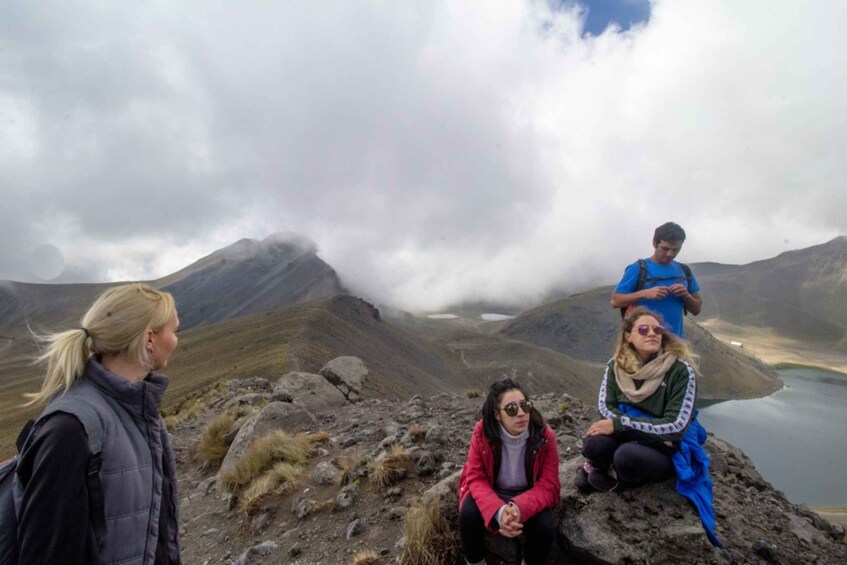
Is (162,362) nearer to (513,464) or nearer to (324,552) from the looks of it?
(513,464)

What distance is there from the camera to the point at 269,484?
7184 mm

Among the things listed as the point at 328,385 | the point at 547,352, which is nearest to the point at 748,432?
the point at 547,352

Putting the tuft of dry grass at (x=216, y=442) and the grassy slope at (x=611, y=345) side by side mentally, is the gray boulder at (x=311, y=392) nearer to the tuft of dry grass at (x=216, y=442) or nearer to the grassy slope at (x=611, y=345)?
the tuft of dry grass at (x=216, y=442)

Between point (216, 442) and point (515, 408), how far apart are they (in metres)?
8.67

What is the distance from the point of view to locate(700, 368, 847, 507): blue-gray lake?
55003 millimetres

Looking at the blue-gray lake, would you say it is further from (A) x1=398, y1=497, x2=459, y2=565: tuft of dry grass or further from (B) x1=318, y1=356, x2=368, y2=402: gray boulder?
(A) x1=398, y1=497, x2=459, y2=565: tuft of dry grass

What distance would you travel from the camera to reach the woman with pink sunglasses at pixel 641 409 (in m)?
4.38

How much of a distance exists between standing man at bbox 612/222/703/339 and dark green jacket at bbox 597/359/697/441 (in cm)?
114

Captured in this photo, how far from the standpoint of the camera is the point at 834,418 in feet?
300

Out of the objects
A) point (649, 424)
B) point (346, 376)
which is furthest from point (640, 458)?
point (346, 376)

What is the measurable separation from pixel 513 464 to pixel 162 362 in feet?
11.0

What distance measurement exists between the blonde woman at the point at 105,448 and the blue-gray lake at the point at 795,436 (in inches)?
2378

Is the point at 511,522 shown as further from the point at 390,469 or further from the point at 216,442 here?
the point at 216,442

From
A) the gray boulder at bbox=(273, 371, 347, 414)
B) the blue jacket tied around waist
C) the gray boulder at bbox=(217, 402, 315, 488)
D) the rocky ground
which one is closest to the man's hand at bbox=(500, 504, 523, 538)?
the rocky ground
